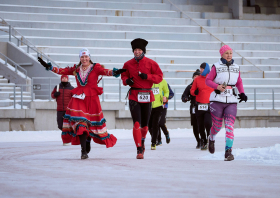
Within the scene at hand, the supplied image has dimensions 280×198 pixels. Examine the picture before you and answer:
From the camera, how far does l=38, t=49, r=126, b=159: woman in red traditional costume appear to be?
345 inches

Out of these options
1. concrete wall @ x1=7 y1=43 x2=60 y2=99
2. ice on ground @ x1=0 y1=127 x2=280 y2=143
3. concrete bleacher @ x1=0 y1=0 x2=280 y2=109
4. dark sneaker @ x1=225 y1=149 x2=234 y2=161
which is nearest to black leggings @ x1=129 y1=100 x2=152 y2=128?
dark sneaker @ x1=225 y1=149 x2=234 y2=161

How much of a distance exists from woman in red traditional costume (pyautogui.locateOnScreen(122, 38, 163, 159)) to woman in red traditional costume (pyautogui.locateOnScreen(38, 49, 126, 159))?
0.99ft

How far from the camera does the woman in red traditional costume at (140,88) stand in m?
8.90

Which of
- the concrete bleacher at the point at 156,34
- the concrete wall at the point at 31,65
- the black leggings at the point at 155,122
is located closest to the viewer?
the black leggings at the point at 155,122

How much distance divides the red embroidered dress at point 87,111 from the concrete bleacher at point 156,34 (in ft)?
38.5

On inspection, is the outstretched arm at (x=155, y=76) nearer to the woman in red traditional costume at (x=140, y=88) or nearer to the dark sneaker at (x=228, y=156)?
the woman in red traditional costume at (x=140, y=88)

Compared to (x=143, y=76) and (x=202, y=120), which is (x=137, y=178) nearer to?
(x=143, y=76)

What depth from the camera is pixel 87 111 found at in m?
8.87

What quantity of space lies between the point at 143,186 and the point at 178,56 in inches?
758

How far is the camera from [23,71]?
68.6 feet

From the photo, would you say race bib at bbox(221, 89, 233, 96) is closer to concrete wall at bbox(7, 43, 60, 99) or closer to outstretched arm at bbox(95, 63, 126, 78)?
outstretched arm at bbox(95, 63, 126, 78)

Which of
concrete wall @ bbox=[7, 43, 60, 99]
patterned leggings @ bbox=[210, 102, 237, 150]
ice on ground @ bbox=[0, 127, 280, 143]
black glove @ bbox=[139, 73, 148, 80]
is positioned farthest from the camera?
concrete wall @ bbox=[7, 43, 60, 99]

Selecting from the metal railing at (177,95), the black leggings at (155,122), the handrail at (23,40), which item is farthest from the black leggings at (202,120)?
the handrail at (23,40)

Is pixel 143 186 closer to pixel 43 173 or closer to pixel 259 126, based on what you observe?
pixel 43 173
